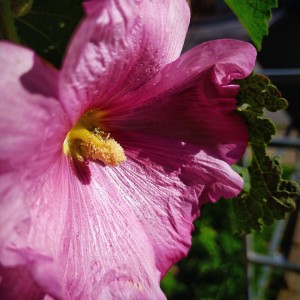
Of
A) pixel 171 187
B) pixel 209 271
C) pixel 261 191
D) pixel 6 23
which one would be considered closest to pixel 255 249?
pixel 209 271

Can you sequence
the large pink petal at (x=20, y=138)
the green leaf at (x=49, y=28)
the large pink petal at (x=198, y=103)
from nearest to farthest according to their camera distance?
the large pink petal at (x=20, y=138) → the large pink petal at (x=198, y=103) → the green leaf at (x=49, y=28)

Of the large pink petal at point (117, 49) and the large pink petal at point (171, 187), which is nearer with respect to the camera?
the large pink petal at point (117, 49)

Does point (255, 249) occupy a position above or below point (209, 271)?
below

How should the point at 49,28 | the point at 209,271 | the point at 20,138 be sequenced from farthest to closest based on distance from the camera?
the point at 209,271, the point at 49,28, the point at 20,138

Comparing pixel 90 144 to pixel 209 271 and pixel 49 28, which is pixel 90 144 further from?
pixel 209 271

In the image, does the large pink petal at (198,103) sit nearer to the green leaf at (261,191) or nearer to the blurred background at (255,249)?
the green leaf at (261,191)

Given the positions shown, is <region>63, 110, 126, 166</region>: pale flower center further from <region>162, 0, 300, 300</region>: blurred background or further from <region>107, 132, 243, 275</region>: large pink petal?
<region>162, 0, 300, 300</region>: blurred background

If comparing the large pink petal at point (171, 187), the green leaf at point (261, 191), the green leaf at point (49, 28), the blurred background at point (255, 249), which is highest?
the green leaf at point (49, 28)

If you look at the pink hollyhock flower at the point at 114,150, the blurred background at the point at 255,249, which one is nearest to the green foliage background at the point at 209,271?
the blurred background at the point at 255,249

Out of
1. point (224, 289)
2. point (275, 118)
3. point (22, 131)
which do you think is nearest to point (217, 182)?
point (22, 131)
